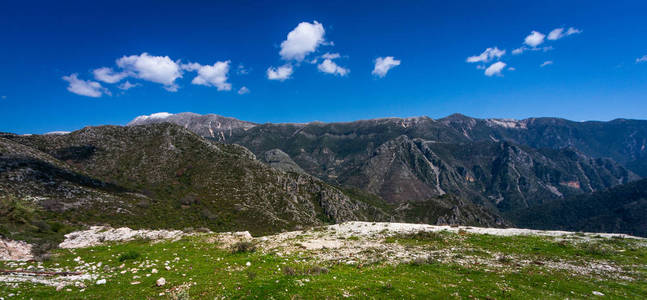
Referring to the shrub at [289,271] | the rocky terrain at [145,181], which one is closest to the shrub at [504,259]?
the shrub at [289,271]

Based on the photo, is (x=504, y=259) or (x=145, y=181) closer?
(x=504, y=259)

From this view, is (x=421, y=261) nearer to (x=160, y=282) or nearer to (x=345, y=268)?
(x=345, y=268)

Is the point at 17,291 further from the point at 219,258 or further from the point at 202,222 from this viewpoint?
the point at 202,222

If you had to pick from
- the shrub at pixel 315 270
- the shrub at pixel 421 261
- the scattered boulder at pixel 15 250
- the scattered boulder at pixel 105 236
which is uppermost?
the scattered boulder at pixel 15 250

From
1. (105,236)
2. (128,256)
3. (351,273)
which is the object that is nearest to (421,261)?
(351,273)

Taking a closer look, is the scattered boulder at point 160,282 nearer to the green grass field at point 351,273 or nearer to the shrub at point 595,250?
the green grass field at point 351,273

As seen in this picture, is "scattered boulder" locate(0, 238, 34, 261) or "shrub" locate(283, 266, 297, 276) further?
"scattered boulder" locate(0, 238, 34, 261)

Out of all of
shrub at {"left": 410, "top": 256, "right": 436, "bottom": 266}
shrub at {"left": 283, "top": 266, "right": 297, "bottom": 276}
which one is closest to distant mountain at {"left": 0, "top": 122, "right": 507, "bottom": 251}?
shrub at {"left": 283, "top": 266, "right": 297, "bottom": 276}

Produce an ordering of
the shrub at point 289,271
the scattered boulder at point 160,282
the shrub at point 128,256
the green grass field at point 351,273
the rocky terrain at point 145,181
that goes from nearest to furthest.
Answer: the green grass field at point 351,273, the scattered boulder at point 160,282, the shrub at point 289,271, the shrub at point 128,256, the rocky terrain at point 145,181

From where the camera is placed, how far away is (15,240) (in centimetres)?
2222

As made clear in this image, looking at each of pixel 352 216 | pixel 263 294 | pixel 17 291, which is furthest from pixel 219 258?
pixel 352 216

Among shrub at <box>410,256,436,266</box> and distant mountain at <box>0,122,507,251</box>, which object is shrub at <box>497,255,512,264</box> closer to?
shrub at <box>410,256,436,266</box>

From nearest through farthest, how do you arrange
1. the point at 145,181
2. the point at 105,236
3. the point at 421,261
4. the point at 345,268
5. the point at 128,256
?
the point at 345,268 → the point at 421,261 → the point at 128,256 → the point at 105,236 → the point at 145,181

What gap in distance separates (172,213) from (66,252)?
252 feet
